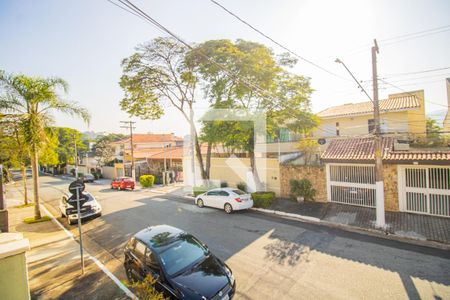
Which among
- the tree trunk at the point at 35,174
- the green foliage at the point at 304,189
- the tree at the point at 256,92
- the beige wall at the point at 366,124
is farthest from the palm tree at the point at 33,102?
the beige wall at the point at 366,124

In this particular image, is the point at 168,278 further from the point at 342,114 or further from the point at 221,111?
the point at 342,114

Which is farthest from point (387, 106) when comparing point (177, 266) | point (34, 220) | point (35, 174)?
point (34, 220)

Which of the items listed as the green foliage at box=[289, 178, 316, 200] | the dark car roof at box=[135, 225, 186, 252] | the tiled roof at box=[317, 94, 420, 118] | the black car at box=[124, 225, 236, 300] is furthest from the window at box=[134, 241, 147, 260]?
the tiled roof at box=[317, 94, 420, 118]

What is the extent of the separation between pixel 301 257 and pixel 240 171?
10929mm

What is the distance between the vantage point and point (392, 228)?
9852 millimetres

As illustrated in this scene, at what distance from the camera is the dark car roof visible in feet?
20.0

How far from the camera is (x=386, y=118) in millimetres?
18531

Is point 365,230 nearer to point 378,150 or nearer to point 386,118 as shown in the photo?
point 378,150

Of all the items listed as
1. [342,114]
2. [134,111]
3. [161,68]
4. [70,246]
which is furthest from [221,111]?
[342,114]

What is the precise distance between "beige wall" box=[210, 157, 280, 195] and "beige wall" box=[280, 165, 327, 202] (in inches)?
17.1

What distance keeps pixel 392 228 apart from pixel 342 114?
12.9m

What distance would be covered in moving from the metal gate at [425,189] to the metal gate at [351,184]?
133 centimetres

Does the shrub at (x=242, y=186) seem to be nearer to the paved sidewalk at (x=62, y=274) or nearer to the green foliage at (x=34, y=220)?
the paved sidewalk at (x=62, y=274)

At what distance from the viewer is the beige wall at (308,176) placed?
13.8 m
